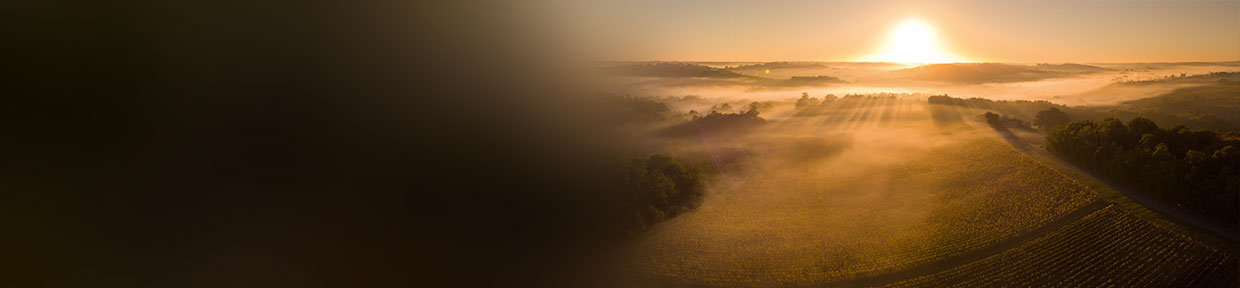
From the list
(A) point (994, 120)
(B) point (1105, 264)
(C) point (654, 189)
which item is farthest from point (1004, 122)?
(C) point (654, 189)

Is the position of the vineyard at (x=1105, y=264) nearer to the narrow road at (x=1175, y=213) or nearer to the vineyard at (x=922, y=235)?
the vineyard at (x=922, y=235)

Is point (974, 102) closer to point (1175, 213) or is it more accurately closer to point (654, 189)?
point (1175, 213)

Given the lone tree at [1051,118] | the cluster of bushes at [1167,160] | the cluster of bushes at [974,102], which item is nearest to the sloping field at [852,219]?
the cluster of bushes at [1167,160]

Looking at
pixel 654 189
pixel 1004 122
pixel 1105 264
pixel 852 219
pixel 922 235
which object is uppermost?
pixel 1004 122

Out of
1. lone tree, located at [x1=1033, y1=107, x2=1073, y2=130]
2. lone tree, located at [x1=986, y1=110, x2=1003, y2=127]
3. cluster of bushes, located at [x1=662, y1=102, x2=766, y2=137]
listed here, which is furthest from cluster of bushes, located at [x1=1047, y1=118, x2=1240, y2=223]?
cluster of bushes, located at [x1=662, y1=102, x2=766, y2=137]

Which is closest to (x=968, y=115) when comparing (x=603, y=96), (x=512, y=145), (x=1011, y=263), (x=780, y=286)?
(x=1011, y=263)

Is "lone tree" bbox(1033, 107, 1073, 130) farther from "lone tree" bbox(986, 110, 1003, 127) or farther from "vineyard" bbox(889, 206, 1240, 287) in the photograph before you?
"vineyard" bbox(889, 206, 1240, 287)

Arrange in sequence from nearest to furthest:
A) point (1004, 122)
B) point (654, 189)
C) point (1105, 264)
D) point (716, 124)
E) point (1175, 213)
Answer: point (1105, 264) < point (1175, 213) < point (654, 189) < point (1004, 122) < point (716, 124)
